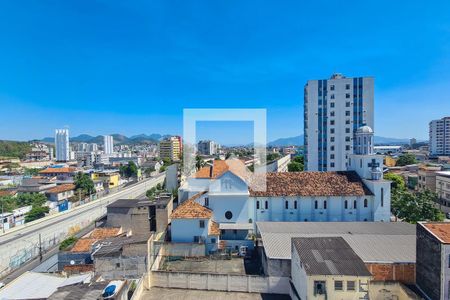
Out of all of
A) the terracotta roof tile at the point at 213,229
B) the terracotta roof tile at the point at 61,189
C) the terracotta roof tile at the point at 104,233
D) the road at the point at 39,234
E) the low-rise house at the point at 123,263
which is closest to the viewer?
the low-rise house at the point at 123,263

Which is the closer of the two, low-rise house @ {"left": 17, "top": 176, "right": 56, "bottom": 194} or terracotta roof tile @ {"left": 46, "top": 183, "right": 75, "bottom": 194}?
terracotta roof tile @ {"left": 46, "top": 183, "right": 75, "bottom": 194}

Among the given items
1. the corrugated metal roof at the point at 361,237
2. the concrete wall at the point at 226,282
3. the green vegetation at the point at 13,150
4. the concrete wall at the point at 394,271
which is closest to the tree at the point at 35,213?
the concrete wall at the point at 226,282

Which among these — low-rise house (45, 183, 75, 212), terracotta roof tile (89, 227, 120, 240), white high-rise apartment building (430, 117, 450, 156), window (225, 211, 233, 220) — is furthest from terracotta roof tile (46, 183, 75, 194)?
white high-rise apartment building (430, 117, 450, 156)

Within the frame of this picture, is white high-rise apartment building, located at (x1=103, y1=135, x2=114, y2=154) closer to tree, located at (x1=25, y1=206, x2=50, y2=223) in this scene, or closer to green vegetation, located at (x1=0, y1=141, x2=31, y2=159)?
green vegetation, located at (x1=0, y1=141, x2=31, y2=159)

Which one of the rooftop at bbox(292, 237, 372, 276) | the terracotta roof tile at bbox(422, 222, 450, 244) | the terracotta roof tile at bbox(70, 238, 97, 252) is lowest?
the terracotta roof tile at bbox(70, 238, 97, 252)

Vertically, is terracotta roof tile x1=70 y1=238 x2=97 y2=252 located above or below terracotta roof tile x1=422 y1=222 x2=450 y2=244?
below

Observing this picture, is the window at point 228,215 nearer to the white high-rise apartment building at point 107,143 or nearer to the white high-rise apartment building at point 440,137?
the white high-rise apartment building at point 440,137
